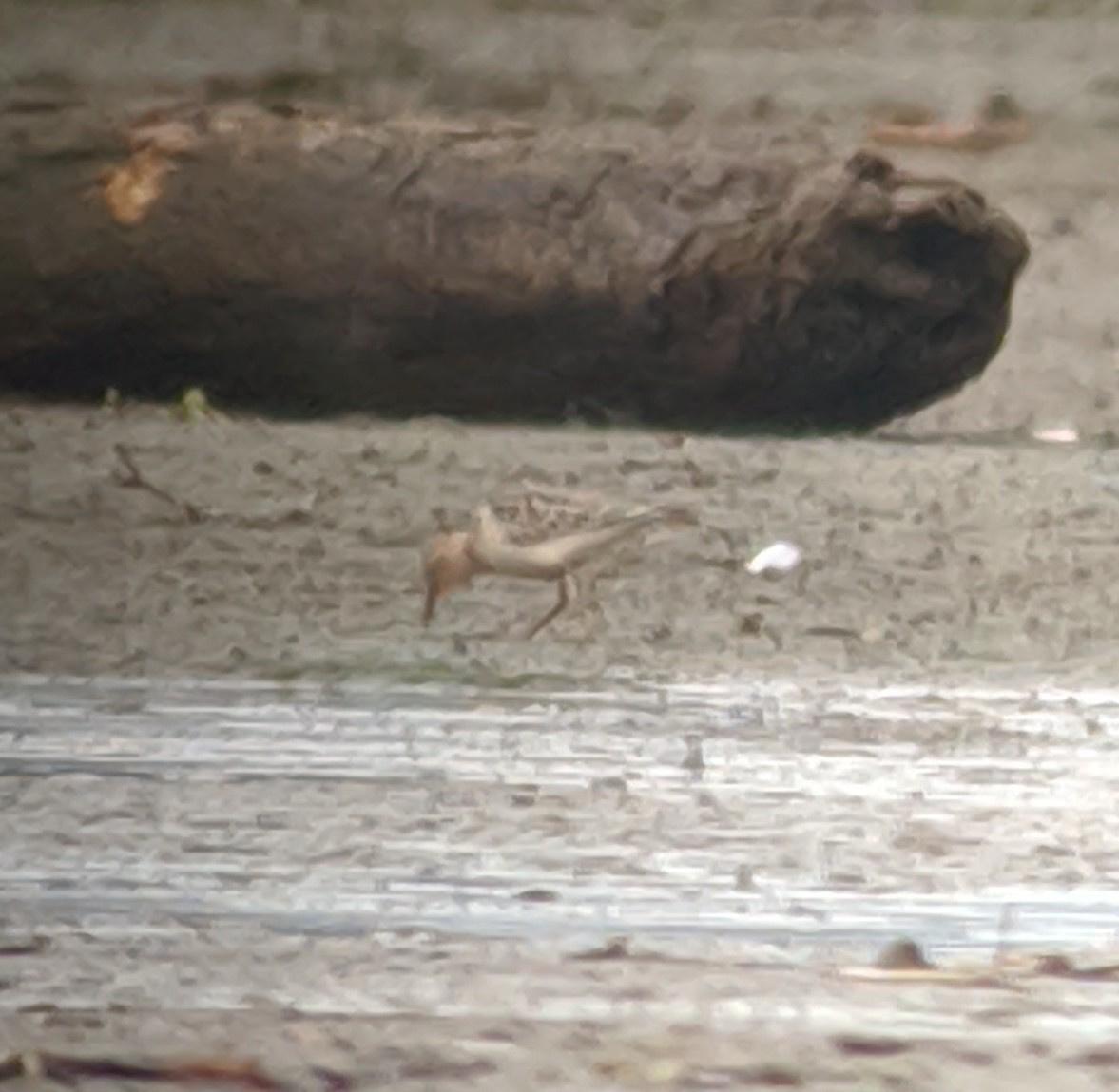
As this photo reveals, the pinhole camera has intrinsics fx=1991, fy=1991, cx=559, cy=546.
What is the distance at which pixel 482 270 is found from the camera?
3.60 feet

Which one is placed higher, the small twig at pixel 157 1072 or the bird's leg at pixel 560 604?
the bird's leg at pixel 560 604

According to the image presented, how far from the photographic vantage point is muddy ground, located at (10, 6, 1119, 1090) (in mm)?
1088

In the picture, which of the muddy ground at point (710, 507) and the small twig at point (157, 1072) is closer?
the small twig at point (157, 1072)

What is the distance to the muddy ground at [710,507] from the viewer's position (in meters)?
1.09

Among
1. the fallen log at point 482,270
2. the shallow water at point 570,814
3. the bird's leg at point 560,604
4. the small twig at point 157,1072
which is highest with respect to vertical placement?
the fallen log at point 482,270

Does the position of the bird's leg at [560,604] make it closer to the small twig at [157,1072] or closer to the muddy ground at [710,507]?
the muddy ground at [710,507]

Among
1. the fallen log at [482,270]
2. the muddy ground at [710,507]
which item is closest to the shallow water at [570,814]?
the muddy ground at [710,507]

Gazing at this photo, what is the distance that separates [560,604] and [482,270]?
0.19 metres

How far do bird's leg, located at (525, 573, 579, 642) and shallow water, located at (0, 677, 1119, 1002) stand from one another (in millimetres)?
36

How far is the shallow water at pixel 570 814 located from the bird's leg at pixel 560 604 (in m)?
0.04

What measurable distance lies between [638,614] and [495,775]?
0.12m

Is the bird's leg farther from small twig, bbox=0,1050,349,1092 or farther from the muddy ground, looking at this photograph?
small twig, bbox=0,1050,349,1092

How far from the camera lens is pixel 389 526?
3.61ft

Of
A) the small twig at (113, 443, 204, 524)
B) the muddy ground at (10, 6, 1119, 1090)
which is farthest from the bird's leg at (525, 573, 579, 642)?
the small twig at (113, 443, 204, 524)
